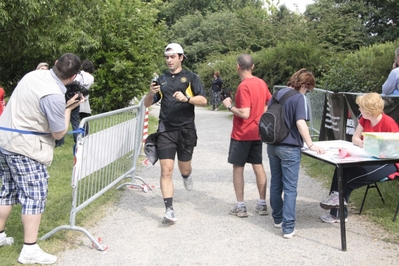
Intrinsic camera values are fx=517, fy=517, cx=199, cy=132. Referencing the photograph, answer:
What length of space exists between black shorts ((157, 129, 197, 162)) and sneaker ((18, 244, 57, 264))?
1923 mm

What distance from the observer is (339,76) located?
43.0 feet

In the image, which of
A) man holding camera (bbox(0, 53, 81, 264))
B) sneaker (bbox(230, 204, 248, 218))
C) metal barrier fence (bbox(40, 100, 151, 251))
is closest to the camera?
man holding camera (bbox(0, 53, 81, 264))

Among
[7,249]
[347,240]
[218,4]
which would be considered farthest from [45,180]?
[218,4]

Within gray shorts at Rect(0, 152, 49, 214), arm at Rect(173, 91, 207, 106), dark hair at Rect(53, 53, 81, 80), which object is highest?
dark hair at Rect(53, 53, 81, 80)

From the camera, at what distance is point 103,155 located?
20.6 feet

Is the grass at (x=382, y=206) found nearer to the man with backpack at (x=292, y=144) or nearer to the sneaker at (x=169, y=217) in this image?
the man with backpack at (x=292, y=144)

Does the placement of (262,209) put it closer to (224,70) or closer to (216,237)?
(216,237)

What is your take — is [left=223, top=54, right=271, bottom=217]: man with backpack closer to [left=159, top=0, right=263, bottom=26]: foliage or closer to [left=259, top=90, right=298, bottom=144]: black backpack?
[left=259, top=90, right=298, bottom=144]: black backpack

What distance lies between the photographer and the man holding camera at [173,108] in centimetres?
611

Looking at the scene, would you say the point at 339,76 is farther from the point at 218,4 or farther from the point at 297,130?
the point at 218,4

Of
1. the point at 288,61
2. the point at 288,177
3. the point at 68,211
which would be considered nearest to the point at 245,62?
the point at 288,177

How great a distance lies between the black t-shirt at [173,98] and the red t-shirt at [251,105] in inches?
19.6

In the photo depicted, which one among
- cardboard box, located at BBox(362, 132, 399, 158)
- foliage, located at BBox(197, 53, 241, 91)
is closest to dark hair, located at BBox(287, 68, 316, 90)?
cardboard box, located at BBox(362, 132, 399, 158)

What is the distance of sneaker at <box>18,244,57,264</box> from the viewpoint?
464cm
